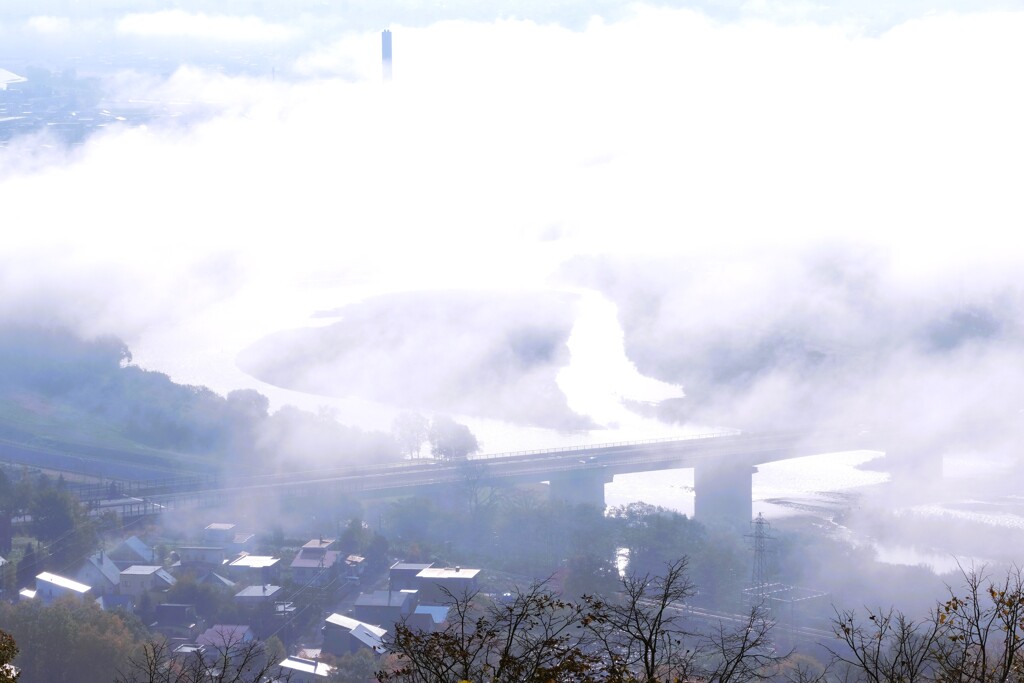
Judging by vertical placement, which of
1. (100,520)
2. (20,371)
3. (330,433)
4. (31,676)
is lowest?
(31,676)

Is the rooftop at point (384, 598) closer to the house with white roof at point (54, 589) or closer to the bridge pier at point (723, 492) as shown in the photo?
the house with white roof at point (54, 589)

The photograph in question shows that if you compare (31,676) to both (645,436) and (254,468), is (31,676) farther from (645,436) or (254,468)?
(645,436)

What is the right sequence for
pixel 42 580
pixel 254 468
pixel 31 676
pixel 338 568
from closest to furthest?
pixel 31 676, pixel 42 580, pixel 338 568, pixel 254 468

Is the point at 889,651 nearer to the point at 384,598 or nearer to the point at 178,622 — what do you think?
the point at 384,598

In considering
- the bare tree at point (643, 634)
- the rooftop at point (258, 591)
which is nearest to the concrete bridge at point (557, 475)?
the rooftop at point (258, 591)

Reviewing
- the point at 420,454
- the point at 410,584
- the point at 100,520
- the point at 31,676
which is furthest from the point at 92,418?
the point at 31,676

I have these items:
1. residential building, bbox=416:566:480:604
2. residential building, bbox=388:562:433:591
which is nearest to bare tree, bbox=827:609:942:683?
residential building, bbox=416:566:480:604

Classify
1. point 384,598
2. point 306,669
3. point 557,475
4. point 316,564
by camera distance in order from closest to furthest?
point 306,669 → point 384,598 → point 316,564 → point 557,475

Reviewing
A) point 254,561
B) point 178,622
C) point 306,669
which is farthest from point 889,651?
point 254,561
